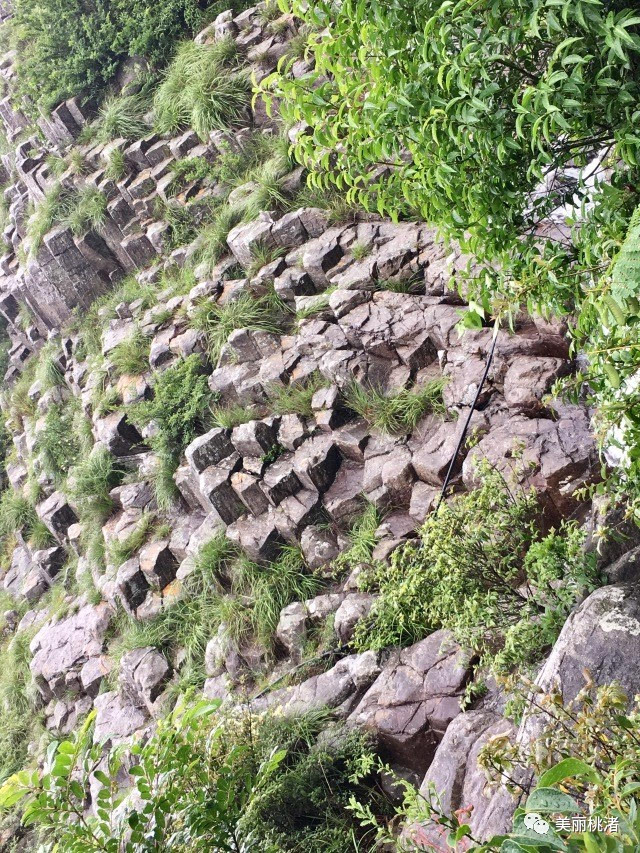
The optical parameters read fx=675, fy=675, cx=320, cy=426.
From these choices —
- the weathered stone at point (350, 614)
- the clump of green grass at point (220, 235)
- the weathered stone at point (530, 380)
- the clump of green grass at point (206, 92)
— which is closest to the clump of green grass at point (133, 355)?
the clump of green grass at point (220, 235)

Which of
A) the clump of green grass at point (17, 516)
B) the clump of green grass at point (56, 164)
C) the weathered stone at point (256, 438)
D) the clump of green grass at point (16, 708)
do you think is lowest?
the clump of green grass at point (16, 708)

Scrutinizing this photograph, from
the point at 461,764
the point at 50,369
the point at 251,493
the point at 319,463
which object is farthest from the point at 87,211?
the point at 461,764

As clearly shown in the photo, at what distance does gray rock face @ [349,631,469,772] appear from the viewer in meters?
4.26

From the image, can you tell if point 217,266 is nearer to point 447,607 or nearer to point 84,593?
point 84,593

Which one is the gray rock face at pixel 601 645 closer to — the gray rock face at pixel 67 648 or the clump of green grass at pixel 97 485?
the gray rock face at pixel 67 648

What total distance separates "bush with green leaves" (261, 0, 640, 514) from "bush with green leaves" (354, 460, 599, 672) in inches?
33.1

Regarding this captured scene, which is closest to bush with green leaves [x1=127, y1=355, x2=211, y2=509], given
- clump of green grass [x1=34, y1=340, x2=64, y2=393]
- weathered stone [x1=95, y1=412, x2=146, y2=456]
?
weathered stone [x1=95, y1=412, x2=146, y2=456]

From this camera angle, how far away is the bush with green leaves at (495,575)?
364cm

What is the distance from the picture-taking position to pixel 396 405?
19.3 feet

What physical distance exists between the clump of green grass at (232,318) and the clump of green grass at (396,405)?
1565 millimetres

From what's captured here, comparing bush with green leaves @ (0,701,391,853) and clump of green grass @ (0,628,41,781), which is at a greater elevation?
bush with green leaves @ (0,701,391,853)

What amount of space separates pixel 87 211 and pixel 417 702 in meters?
8.61

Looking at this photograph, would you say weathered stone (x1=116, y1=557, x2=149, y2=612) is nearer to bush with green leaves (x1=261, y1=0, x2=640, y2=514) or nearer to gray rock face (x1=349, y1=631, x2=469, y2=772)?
gray rock face (x1=349, y1=631, x2=469, y2=772)

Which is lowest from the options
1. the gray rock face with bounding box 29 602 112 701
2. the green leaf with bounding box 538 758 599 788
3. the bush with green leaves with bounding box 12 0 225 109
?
the gray rock face with bounding box 29 602 112 701
